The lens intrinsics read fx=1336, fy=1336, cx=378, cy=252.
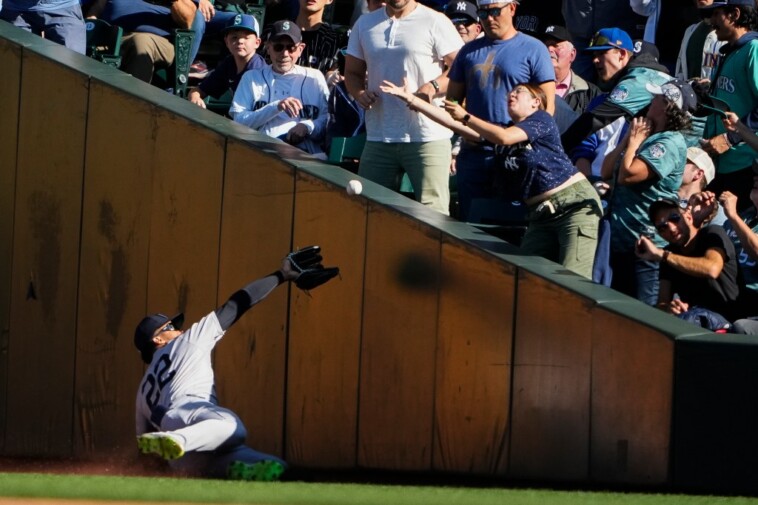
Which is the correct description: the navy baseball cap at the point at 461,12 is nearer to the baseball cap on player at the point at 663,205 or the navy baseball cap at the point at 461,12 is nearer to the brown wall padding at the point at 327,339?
the brown wall padding at the point at 327,339

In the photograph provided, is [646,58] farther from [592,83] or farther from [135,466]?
[135,466]

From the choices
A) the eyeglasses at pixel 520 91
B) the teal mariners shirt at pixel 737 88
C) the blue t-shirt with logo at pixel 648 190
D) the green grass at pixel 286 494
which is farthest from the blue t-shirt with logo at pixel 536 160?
the green grass at pixel 286 494

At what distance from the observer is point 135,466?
873 centimetres

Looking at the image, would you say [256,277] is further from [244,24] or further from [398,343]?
[244,24]

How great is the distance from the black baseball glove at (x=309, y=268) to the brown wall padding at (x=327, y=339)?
62 cm

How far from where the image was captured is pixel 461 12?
967 cm

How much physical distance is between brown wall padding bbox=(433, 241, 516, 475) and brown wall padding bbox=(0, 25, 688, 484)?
11mm

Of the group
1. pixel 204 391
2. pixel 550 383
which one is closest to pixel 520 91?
pixel 550 383

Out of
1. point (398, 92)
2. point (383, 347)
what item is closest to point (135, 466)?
point (383, 347)

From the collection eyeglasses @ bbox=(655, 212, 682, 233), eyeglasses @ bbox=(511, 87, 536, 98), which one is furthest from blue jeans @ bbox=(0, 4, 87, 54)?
eyeglasses @ bbox=(655, 212, 682, 233)

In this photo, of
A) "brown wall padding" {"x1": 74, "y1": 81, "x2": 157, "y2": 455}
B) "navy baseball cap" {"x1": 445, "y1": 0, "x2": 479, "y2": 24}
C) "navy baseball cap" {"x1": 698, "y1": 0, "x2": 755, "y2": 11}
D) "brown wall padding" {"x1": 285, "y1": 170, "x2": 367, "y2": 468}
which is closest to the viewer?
"brown wall padding" {"x1": 285, "y1": 170, "x2": 367, "y2": 468}

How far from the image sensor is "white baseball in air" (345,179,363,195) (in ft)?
26.0

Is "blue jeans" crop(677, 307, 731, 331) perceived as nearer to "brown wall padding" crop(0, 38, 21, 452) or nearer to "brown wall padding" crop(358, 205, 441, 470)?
"brown wall padding" crop(358, 205, 441, 470)

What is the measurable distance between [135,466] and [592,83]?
4314mm
